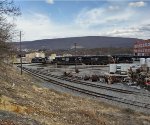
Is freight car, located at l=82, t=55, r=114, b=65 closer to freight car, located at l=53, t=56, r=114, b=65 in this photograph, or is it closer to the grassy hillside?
freight car, located at l=53, t=56, r=114, b=65

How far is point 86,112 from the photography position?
22.3m

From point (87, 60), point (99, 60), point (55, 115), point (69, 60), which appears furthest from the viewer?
point (69, 60)

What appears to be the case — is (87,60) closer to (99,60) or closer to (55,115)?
(99,60)

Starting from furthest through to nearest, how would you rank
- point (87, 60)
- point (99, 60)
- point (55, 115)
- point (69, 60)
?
point (69, 60) < point (87, 60) < point (99, 60) < point (55, 115)

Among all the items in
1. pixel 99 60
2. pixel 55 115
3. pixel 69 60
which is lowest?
pixel 55 115

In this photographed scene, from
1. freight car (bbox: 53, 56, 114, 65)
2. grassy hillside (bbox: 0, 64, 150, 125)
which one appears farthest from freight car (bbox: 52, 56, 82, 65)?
grassy hillside (bbox: 0, 64, 150, 125)

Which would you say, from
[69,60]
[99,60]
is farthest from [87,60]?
[69,60]

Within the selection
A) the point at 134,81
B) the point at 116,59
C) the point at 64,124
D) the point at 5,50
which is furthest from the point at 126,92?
the point at 116,59

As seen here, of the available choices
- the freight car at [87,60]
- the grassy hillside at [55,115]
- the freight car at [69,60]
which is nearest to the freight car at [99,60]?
the freight car at [87,60]

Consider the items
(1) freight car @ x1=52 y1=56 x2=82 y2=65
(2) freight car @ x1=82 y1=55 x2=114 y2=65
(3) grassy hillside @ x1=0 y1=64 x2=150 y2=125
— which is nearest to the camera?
(3) grassy hillside @ x1=0 y1=64 x2=150 y2=125

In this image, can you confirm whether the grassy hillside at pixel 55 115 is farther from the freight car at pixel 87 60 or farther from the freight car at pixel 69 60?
the freight car at pixel 69 60

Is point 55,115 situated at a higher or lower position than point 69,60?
lower

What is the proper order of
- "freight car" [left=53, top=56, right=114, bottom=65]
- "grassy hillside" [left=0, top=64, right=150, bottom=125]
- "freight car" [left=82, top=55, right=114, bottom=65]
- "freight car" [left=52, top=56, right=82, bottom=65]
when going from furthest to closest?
"freight car" [left=52, top=56, right=82, bottom=65] → "freight car" [left=53, top=56, right=114, bottom=65] → "freight car" [left=82, top=55, right=114, bottom=65] → "grassy hillside" [left=0, top=64, right=150, bottom=125]

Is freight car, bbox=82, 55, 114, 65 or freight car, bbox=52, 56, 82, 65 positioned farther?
freight car, bbox=52, 56, 82, 65
